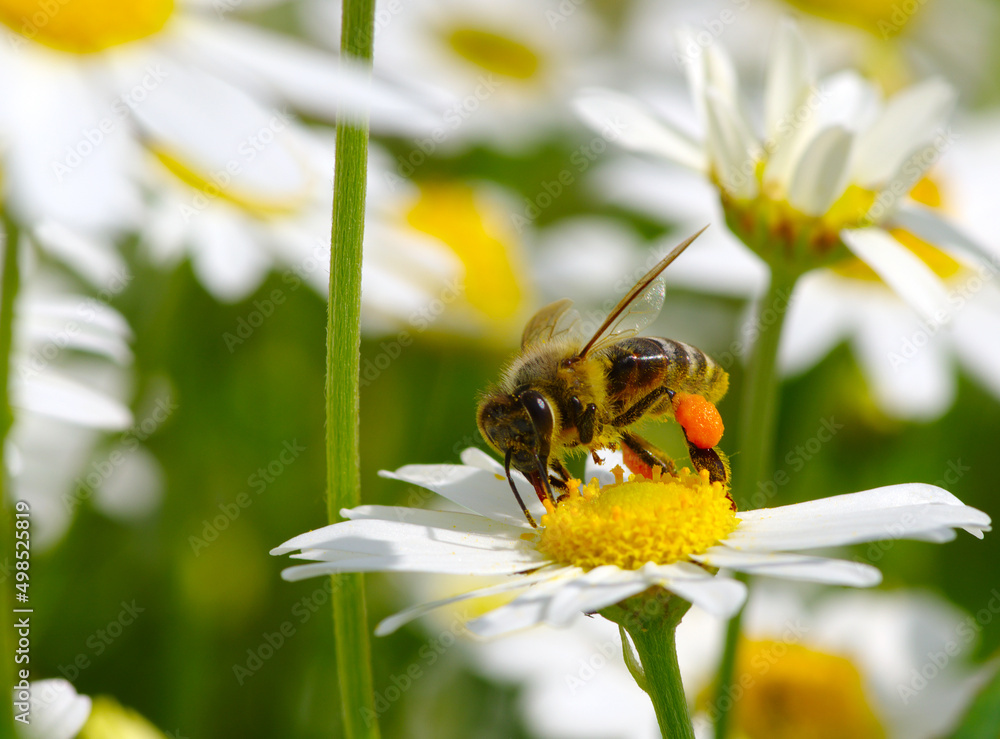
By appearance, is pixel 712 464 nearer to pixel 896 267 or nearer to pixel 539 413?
pixel 539 413

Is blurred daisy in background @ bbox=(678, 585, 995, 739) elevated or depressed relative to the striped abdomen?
depressed

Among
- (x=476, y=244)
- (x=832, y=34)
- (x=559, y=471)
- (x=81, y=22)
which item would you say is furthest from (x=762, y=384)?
(x=832, y=34)

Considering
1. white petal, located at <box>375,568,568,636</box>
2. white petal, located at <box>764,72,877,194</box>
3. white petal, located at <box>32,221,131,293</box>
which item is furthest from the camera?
white petal, located at <box>32,221,131,293</box>

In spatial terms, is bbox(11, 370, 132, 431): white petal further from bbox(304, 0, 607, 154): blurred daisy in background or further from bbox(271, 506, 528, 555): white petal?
bbox(304, 0, 607, 154): blurred daisy in background

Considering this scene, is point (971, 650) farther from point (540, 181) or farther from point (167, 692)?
point (540, 181)

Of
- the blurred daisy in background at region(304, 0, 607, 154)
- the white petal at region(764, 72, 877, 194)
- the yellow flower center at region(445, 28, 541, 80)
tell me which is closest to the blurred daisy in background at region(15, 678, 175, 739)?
the white petal at region(764, 72, 877, 194)

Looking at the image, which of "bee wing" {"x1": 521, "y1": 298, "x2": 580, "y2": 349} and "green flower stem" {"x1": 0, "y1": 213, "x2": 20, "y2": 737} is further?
"bee wing" {"x1": 521, "y1": 298, "x2": 580, "y2": 349}
